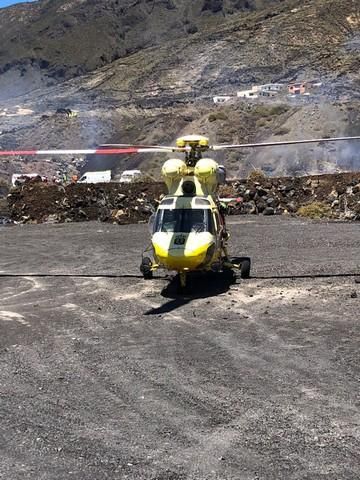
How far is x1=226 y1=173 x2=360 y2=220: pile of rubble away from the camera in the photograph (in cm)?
Answer: 3195

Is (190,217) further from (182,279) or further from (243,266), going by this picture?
(243,266)

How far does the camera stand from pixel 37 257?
71.8 ft

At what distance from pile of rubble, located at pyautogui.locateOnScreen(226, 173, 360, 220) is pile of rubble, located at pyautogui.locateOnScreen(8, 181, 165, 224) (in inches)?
185

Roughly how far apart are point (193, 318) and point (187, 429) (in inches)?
206

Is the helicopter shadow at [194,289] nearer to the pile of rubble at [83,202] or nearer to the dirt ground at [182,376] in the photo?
the dirt ground at [182,376]

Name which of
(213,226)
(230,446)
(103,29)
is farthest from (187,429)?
(103,29)

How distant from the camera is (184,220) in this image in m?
14.1

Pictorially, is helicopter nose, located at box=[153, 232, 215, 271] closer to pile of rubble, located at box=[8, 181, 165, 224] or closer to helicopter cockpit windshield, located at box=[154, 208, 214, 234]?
helicopter cockpit windshield, located at box=[154, 208, 214, 234]

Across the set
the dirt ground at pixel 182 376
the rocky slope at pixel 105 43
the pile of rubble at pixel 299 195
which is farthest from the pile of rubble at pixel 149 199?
the rocky slope at pixel 105 43

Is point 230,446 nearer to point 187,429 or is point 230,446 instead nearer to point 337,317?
point 187,429

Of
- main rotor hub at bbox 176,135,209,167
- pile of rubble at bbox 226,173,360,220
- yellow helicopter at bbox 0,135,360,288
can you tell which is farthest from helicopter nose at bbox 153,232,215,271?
pile of rubble at bbox 226,173,360,220

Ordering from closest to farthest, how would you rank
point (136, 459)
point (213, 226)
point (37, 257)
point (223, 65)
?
1. point (136, 459)
2. point (213, 226)
3. point (37, 257)
4. point (223, 65)

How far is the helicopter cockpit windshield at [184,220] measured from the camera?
14023 mm

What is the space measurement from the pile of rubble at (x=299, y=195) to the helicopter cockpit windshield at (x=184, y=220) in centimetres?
1805
